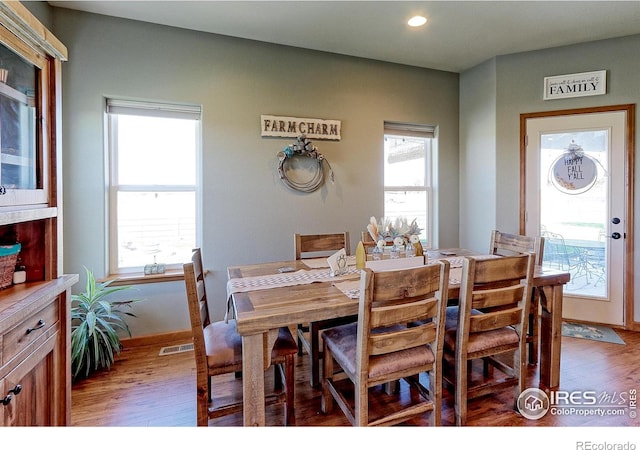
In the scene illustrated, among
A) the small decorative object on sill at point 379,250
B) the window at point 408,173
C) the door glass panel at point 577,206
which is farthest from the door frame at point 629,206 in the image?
the small decorative object on sill at point 379,250

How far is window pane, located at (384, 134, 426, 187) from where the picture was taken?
12.1 feet

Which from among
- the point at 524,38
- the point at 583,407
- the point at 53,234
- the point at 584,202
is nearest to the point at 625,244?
the point at 584,202

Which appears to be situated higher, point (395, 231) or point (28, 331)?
point (395, 231)

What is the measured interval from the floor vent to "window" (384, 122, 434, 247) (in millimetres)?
2357

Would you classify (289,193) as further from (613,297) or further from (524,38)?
(613,297)

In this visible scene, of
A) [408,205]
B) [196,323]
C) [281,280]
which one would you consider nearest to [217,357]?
[196,323]

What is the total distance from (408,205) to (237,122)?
6.91ft

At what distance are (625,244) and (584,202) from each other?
1.67ft

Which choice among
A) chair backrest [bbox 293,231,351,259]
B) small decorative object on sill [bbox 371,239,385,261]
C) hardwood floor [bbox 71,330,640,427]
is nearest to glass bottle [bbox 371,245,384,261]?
small decorative object on sill [bbox 371,239,385,261]

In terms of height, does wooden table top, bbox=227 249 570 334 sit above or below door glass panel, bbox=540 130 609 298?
below

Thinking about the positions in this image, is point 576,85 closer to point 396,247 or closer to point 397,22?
point 397,22

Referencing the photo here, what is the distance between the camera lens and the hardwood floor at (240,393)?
5.98ft

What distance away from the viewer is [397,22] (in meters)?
2.72

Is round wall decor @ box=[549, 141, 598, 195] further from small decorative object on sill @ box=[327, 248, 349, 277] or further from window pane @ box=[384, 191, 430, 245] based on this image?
small decorative object on sill @ box=[327, 248, 349, 277]
